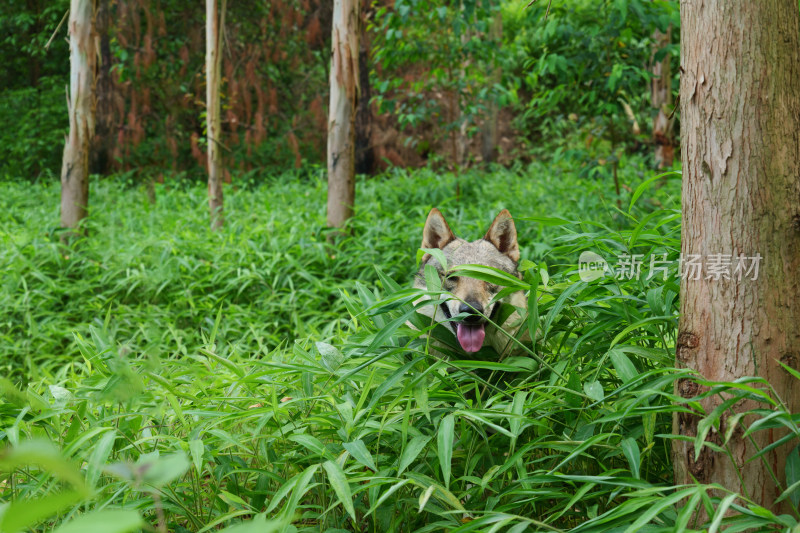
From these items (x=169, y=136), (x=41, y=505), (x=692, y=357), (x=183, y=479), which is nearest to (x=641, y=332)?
(x=692, y=357)

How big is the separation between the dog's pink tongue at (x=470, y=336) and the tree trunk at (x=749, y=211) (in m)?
0.84

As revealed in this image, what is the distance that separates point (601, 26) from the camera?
227 inches

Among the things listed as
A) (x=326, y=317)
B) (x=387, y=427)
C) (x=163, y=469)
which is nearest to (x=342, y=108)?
(x=326, y=317)

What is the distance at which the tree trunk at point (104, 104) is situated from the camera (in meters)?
10.7

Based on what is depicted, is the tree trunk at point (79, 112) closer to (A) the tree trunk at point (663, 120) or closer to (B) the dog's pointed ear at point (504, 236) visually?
(B) the dog's pointed ear at point (504, 236)

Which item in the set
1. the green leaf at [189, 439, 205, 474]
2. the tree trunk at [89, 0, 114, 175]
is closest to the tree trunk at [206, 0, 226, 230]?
the tree trunk at [89, 0, 114, 175]

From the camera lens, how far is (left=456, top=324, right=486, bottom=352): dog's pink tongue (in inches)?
92.4

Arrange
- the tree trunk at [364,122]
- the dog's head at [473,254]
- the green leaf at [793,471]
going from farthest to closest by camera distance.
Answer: the tree trunk at [364,122], the dog's head at [473,254], the green leaf at [793,471]

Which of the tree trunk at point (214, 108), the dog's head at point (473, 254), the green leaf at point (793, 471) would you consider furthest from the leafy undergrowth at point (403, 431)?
the tree trunk at point (214, 108)

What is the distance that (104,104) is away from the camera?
11031mm

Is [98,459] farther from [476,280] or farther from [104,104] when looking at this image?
[104,104]

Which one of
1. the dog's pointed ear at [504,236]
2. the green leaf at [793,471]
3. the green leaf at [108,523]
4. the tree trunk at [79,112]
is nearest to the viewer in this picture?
the green leaf at [108,523]

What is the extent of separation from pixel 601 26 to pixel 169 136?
8.37 meters

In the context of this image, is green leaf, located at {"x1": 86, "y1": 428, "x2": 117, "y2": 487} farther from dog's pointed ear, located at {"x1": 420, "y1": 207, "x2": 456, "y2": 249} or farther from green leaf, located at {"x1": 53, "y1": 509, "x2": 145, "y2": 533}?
dog's pointed ear, located at {"x1": 420, "y1": 207, "x2": 456, "y2": 249}
